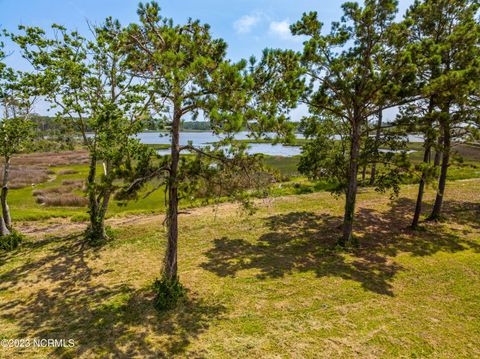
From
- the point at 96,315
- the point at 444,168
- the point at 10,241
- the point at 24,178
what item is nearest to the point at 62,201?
the point at 10,241

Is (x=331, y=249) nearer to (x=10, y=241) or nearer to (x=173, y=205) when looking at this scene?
(x=173, y=205)

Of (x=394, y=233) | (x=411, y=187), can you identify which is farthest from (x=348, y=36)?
(x=411, y=187)

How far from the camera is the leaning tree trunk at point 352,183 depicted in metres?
12.5

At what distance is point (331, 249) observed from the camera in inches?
518

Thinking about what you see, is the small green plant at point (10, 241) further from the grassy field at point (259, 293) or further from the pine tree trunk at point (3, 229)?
the grassy field at point (259, 293)

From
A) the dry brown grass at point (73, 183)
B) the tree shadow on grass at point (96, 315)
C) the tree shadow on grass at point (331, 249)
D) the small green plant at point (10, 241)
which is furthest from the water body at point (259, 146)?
the dry brown grass at point (73, 183)

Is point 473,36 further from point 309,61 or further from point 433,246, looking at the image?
point 433,246

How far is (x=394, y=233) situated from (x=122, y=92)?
15.3 metres

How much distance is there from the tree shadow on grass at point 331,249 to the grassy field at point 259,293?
0.19ft

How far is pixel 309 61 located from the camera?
12.2 meters

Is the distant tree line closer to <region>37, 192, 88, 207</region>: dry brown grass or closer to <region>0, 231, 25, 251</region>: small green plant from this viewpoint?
<region>0, 231, 25, 251</region>: small green plant

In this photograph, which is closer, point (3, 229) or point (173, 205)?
point (173, 205)

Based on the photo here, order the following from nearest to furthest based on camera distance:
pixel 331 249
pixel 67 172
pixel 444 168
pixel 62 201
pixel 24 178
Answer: pixel 331 249 < pixel 444 168 < pixel 62 201 < pixel 24 178 < pixel 67 172

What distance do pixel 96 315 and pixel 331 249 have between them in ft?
31.4
